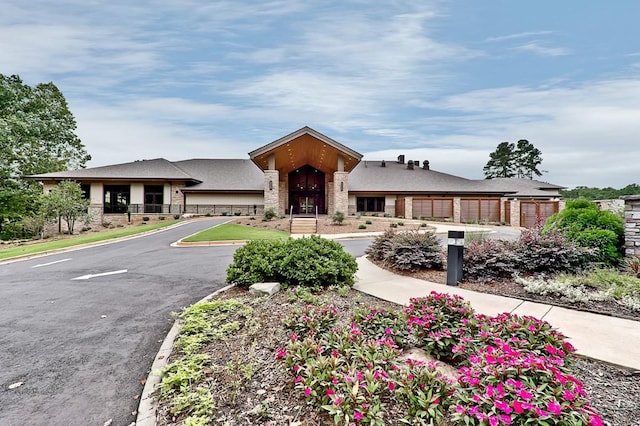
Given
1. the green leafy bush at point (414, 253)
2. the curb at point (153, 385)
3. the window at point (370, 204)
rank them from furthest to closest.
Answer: the window at point (370, 204), the green leafy bush at point (414, 253), the curb at point (153, 385)

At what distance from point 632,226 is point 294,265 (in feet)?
23.7

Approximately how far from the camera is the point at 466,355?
Result: 115 inches

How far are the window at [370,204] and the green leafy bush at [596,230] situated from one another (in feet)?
75.3

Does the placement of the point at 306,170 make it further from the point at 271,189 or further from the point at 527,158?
the point at 527,158

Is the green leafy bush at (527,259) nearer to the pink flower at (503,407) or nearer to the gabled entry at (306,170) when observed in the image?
the pink flower at (503,407)

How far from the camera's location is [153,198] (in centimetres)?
2981

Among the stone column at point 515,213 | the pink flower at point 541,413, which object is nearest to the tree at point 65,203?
the pink flower at point 541,413

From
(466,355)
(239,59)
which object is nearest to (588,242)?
(466,355)

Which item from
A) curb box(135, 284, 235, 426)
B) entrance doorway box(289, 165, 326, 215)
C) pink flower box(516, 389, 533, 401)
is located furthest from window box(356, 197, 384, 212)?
pink flower box(516, 389, 533, 401)

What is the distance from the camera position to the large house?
85.8 feet

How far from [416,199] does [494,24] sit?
1790 centimetres

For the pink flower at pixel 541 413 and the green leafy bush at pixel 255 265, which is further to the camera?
the green leafy bush at pixel 255 265

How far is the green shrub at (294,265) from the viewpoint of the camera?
5738 millimetres

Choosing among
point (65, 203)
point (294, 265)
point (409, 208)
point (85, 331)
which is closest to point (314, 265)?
point (294, 265)
